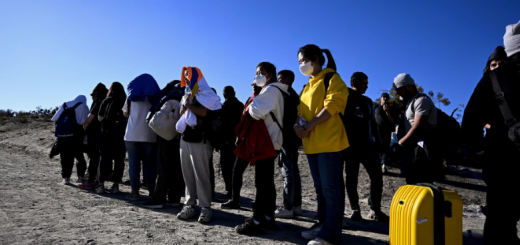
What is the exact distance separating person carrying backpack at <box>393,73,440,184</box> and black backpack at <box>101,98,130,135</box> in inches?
181

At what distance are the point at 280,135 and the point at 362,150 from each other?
1437 mm

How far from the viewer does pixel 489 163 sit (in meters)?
2.57

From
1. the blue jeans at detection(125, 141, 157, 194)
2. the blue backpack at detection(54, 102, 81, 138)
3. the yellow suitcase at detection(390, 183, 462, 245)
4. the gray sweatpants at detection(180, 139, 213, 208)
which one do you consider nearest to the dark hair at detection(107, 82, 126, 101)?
the blue jeans at detection(125, 141, 157, 194)

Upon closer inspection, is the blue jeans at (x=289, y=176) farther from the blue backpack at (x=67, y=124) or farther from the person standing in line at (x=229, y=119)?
the blue backpack at (x=67, y=124)

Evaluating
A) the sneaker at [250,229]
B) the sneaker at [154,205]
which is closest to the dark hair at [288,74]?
the sneaker at [250,229]

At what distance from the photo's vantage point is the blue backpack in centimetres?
673

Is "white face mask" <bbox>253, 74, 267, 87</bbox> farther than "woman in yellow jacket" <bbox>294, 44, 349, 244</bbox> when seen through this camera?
Yes

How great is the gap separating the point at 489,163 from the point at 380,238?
1706 mm

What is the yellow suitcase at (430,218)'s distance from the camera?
263 centimetres

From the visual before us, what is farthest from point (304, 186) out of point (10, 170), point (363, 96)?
point (10, 170)

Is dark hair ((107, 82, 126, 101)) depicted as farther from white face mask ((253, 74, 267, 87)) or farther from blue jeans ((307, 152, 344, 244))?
blue jeans ((307, 152, 344, 244))

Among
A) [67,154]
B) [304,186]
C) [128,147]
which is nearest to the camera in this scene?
[128,147]

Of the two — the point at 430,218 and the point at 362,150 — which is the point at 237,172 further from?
the point at 430,218

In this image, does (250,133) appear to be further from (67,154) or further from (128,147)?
(67,154)
